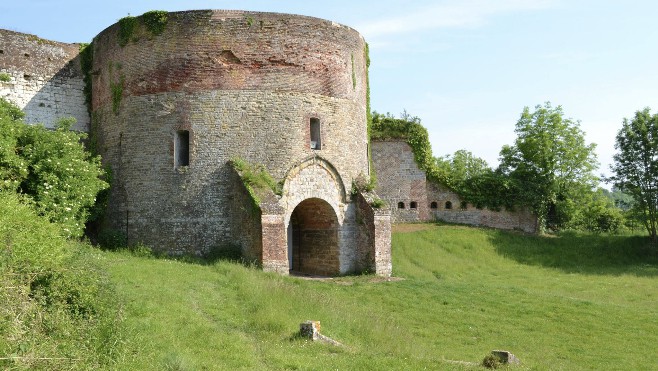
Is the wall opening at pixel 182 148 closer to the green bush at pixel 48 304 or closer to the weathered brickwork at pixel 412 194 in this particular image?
the green bush at pixel 48 304

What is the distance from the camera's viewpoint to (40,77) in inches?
862

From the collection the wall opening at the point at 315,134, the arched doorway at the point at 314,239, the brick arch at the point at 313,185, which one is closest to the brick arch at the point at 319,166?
the brick arch at the point at 313,185

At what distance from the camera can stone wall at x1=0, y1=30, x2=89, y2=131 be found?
21.2 metres

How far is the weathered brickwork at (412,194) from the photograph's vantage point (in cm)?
3256

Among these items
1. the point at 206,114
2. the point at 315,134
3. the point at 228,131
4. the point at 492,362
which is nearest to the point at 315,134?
the point at 315,134

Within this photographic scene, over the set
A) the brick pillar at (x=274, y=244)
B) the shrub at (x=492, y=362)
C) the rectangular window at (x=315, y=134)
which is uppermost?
the rectangular window at (x=315, y=134)

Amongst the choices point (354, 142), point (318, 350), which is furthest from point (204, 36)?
point (318, 350)

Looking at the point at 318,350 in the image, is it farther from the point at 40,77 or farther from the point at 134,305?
the point at 40,77

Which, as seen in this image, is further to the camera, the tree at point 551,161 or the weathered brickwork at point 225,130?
the tree at point 551,161

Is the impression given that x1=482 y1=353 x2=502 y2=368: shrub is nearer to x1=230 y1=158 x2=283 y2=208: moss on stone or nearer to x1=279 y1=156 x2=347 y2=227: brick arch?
x1=230 y1=158 x2=283 y2=208: moss on stone

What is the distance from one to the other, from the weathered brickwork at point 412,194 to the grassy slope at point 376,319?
8.63m

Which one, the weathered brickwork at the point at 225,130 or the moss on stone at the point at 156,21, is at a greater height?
the moss on stone at the point at 156,21

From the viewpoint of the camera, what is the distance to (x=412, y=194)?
3272 centimetres

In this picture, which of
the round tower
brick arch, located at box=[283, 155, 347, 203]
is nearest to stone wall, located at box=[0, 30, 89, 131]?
the round tower
